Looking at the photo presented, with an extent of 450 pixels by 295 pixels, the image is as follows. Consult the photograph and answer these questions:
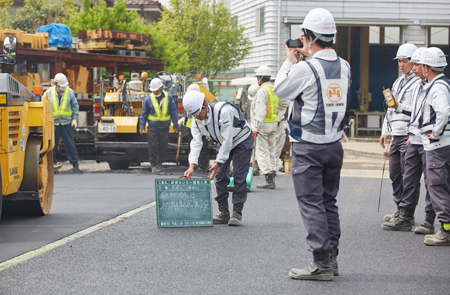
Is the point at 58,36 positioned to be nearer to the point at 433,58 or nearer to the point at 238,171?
the point at 238,171

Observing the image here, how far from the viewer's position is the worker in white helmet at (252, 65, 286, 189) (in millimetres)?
10938

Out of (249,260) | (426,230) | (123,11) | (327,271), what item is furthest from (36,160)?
(123,11)

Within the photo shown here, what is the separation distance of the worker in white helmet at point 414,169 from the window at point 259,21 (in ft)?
68.6

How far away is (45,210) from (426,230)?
4517mm

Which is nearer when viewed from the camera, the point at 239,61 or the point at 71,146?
the point at 71,146

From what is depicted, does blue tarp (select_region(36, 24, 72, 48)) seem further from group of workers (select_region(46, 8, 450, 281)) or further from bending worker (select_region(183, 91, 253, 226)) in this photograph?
bending worker (select_region(183, 91, 253, 226))

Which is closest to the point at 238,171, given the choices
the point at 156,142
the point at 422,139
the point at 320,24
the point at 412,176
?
the point at 412,176

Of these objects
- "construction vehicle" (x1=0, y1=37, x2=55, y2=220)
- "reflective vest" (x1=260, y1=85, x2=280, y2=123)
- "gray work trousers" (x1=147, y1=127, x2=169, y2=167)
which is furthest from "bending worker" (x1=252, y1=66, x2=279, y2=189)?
"construction vehicle" (x1=0, y1=37, x2=55, y2=220)

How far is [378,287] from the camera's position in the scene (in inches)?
181

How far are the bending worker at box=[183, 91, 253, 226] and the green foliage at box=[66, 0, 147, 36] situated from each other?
21.8 meters

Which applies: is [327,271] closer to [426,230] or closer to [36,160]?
[426,230]

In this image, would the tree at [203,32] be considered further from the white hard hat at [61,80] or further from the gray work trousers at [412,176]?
the gray work trousers at [412,176]

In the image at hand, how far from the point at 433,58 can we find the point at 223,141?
7.70 ft

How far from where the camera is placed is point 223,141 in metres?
6.89
